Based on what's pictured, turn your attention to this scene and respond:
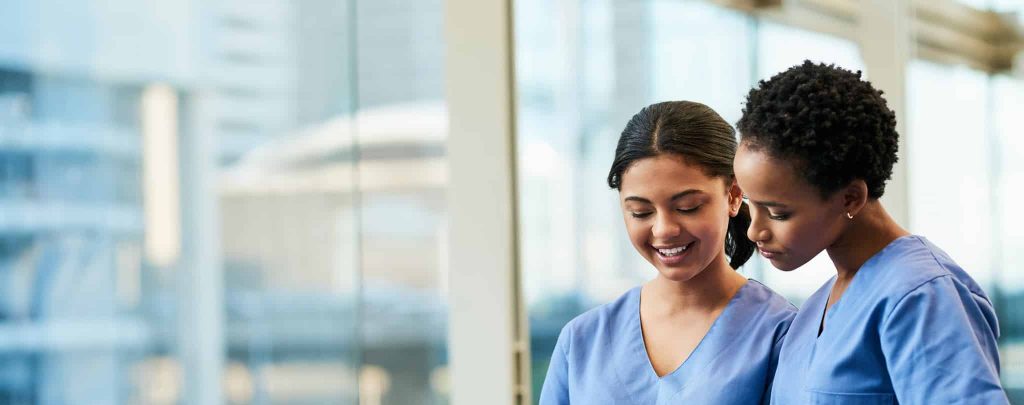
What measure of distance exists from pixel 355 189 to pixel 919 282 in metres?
1.89

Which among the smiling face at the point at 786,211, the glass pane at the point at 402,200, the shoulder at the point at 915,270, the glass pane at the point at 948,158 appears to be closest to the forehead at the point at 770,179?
the smiling face at the point at 786,211

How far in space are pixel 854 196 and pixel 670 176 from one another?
11.6 inches

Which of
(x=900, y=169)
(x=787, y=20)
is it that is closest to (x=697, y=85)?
(x=787, y=20)

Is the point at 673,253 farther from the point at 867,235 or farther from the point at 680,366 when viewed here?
the point at 867,235

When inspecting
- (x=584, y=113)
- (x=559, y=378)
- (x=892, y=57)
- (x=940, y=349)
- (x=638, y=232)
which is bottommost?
(x=559, y=378)

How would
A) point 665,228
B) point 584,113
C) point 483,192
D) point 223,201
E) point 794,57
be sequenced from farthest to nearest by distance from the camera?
point 794,57 < point 584,113 < point 483,192 < point 223,201 < point 665,228

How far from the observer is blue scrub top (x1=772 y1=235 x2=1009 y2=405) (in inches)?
38.5

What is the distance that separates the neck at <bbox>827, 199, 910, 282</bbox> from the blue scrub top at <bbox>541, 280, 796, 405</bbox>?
0.22 metres

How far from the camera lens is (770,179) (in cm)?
108

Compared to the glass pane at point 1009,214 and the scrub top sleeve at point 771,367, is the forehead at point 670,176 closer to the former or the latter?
the scrub top sleeve at point 771,367

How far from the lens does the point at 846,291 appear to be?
1.13m

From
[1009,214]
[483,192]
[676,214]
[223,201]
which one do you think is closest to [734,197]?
[676,214]

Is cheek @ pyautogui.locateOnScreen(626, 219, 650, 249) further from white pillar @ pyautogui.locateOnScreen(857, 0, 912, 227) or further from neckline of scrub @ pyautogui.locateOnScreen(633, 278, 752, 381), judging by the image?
white pillar @ pyautogui.locateOnScreen(857, 0, 912, 227)

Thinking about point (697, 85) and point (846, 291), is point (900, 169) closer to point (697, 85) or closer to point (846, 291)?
point (697, 85)
